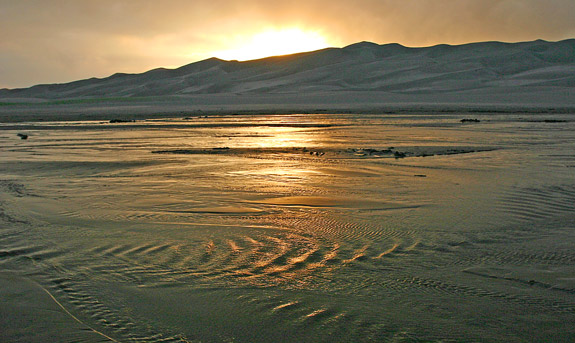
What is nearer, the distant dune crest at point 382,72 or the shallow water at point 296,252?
the shallow water at point 296,252

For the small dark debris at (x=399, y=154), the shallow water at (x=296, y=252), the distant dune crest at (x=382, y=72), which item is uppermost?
the distant dune crest at (x=382, y=72)

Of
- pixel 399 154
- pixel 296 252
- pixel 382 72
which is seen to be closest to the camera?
pixel 296 252

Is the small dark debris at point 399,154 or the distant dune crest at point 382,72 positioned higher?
the distant dune crest at point 382,72

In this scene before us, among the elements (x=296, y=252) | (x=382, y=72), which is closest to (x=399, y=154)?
(x=296, y=252)

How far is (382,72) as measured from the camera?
104 m

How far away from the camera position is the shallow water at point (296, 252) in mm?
3668

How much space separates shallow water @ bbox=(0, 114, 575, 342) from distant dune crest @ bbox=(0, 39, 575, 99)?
189 ft

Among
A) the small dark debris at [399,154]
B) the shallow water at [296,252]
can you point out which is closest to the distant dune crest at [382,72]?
the small dark debris at [399,154]

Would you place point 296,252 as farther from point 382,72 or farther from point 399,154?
point 382,72

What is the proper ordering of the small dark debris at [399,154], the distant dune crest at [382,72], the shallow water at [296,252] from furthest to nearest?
the distant dune crest at [382,72]
the small dark debris at [399,154]
the shallow water at [296,252]

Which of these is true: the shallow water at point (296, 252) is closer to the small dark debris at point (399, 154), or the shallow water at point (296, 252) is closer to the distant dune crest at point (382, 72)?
the small dark debris at point (399, 154)

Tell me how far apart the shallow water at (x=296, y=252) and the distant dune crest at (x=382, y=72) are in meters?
57.5

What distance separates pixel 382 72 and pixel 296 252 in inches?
4023

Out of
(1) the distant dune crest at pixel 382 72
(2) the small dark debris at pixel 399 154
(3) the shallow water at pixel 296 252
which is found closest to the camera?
(3) the shallow water at pixel 296 252
